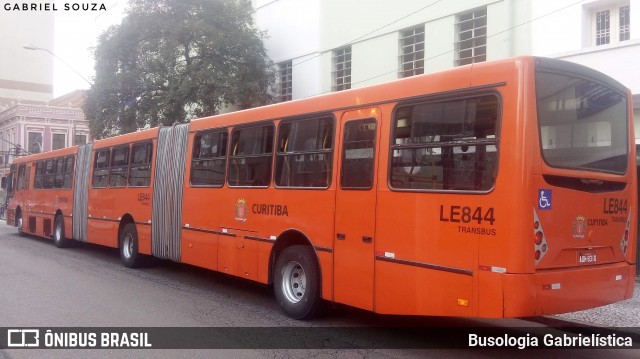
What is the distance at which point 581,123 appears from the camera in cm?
595

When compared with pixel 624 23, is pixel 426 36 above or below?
above

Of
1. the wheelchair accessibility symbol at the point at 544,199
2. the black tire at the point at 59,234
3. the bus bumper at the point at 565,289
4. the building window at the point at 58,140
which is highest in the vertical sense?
the building window at the point at 58,140

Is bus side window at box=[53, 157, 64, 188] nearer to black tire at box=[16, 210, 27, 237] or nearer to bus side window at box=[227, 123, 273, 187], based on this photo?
black tire at box=[16, 210, 27, 237]

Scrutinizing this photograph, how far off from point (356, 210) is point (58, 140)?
2260 inches

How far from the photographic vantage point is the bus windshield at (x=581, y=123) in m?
5.55

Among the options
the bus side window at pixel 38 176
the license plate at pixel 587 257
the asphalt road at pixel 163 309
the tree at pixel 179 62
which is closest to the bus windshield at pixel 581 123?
the license plate at pixel 587 257

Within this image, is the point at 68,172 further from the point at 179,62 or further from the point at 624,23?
the point at 624,23

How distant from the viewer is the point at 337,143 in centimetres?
730

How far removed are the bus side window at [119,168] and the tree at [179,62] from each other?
673cm

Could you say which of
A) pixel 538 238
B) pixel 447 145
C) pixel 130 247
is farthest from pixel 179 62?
pixel 538 238

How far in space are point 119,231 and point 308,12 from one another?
34.0 ft

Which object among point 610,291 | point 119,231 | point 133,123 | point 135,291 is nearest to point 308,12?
point 133,123

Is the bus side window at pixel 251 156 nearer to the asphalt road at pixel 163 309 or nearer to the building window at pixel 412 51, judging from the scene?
the asphalt road at pixel 163 309

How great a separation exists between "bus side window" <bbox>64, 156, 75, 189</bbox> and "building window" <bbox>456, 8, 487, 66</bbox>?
1110cm
